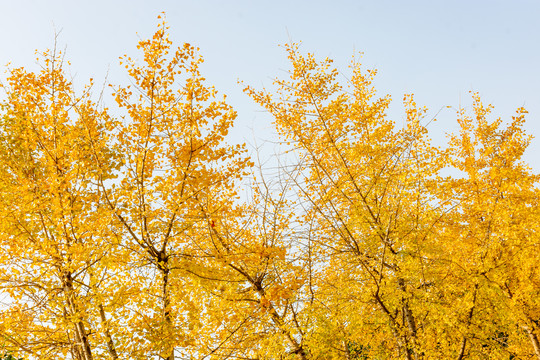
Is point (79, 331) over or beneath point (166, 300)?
beneath

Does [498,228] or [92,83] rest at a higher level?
[92,83]

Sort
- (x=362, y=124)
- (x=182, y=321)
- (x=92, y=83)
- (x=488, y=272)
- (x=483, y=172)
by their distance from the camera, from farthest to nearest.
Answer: (x=483, y=172) → (x=362, y=124) → (x=92, y=83) → (x=488, y=272) → (x=182, y=321)

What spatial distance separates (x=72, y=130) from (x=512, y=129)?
10823 millimetres

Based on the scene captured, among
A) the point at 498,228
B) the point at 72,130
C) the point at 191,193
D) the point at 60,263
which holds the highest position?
the point at 72,130

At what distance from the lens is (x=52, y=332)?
5.24 meters

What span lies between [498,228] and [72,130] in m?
6.64

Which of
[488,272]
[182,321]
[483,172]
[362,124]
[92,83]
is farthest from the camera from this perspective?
[483,172]

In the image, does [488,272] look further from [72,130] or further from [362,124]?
[72,130]

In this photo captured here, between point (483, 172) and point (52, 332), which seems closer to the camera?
point (52, 332)

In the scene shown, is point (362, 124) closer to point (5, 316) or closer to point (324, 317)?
point (324, 317)

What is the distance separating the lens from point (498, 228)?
629cm

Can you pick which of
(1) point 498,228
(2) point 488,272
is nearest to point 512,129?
(1) point 498,228

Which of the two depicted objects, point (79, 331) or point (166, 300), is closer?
point (79, 331)

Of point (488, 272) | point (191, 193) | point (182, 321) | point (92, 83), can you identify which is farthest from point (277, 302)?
point (92, 83)
